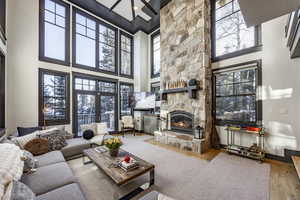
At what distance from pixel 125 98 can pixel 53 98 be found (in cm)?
298

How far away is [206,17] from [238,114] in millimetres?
3147

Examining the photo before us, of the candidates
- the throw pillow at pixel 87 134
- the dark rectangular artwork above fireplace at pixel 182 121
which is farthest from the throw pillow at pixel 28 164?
the dark rectangular artwork above fireplace at pixel 182 121

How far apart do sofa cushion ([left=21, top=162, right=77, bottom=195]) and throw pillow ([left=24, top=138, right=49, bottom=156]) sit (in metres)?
0.84

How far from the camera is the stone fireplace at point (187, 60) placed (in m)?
3.86

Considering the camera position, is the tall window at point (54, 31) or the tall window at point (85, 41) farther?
the tall window at point (85, 41)

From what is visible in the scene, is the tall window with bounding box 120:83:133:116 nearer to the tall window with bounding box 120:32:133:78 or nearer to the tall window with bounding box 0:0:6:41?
the tall window with bounding box 120:32:133:78

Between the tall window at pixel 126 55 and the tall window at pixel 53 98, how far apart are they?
2.62 m

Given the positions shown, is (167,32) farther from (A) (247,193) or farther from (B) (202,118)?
(A) (247,193)

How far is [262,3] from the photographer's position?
1.44m

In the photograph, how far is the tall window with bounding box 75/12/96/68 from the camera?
4.98m

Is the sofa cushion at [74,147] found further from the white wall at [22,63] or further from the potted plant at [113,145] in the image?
the white wall at [22,63]

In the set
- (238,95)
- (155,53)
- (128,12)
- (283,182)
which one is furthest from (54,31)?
(283,182)

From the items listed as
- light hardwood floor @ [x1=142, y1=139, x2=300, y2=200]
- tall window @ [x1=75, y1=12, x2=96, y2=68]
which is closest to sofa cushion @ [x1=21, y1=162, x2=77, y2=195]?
light hardwood floor @ [x1=142, y1=139, x2=300, y2=200]

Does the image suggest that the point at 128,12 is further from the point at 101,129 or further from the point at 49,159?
the point at 49,159
